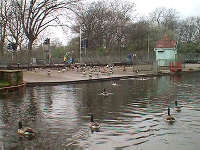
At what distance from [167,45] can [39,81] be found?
3313cm

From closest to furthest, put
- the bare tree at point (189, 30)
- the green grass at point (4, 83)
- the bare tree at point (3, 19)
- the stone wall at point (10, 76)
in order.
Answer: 1. the green grass at point (4, 83)
2. the stone wall at point (10, 76)
3. the bare tree at point (3, 19)
4. the bare tree at point (189, 30)

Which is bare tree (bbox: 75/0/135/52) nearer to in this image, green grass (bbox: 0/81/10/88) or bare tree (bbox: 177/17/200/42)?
bare tree (bbox: 177/17/200/42)

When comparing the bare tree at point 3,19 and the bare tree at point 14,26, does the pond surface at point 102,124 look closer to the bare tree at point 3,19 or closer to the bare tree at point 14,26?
the bare tree at point 3,19

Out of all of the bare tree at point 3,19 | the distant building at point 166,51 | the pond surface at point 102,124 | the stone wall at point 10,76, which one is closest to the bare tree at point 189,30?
the distant building at point 166,51

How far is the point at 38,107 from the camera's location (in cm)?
1502

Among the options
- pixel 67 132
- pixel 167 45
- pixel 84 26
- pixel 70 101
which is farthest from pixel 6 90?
pixel 84 26

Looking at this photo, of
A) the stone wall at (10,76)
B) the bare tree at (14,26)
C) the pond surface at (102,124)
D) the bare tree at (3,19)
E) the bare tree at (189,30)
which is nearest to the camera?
the pond surface at (102,124)

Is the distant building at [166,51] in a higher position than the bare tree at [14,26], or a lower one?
lower

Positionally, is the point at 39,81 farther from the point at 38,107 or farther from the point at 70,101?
the point at 38,107

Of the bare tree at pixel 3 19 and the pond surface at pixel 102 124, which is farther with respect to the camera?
the bare tree at pixel 3 19

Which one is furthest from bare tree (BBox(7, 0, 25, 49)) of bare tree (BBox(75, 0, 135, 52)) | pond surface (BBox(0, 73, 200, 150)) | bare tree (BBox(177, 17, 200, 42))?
bare tree (BBox(177, 17, 200, 42))

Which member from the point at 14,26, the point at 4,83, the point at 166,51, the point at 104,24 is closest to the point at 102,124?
the point at 4,83

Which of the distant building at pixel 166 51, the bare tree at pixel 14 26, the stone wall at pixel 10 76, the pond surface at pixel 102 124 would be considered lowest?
the pond surface at pixel 102 124

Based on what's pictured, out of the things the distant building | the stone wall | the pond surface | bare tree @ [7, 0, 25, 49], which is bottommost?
the pond surface
